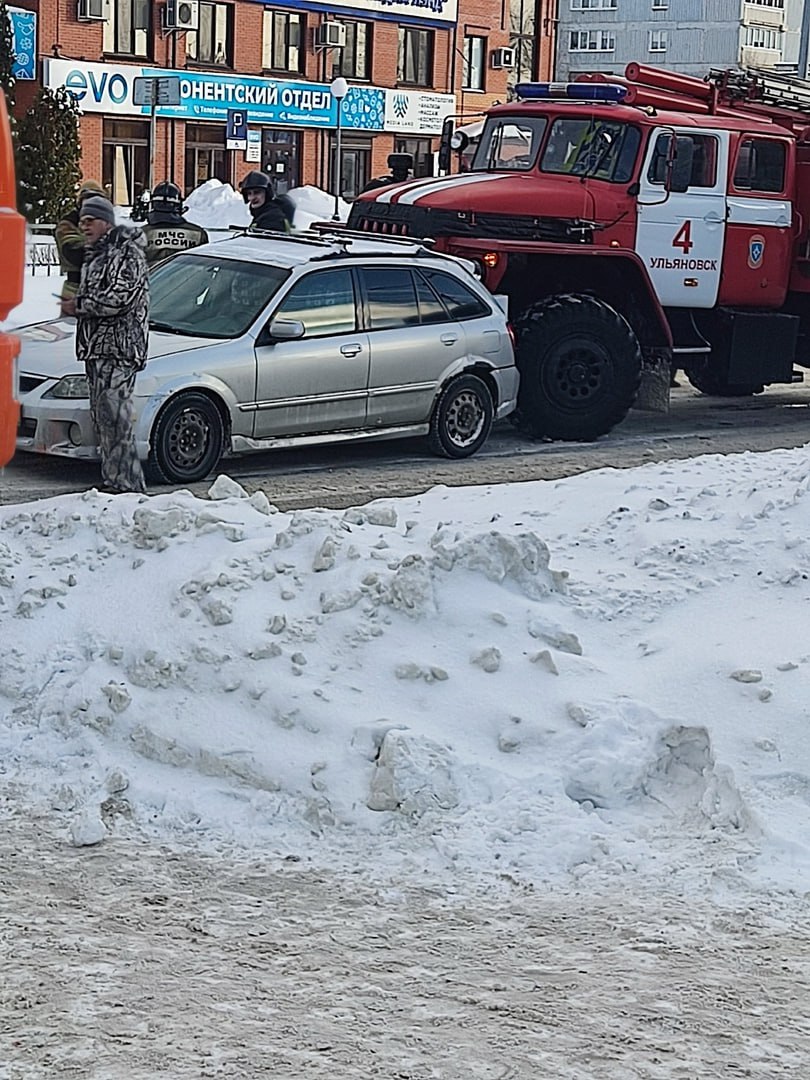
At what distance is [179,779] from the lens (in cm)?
584

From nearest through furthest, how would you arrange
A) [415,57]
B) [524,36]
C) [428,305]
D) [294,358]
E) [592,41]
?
[294,358], [428,305], [415,57], [524,36], [592,41]

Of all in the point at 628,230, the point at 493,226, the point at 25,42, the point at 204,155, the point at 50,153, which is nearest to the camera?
the point at 493,226

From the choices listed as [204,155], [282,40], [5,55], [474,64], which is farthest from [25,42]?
[474,64]

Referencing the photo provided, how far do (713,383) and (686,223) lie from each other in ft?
9.10

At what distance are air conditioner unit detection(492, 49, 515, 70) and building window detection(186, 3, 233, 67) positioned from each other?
9.53m

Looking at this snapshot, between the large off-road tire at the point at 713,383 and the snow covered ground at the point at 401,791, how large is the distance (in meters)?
7.62

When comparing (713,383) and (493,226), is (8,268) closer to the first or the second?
(493,226)

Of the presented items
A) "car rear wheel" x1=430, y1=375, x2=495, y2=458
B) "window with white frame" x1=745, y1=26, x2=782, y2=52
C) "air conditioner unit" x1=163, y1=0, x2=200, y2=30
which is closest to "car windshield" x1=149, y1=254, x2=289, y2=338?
"car rear wheel" x1=430, y1=375, x2=495, y2=458

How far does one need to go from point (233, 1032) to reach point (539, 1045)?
0.74 m

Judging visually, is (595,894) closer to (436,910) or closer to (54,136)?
(436,910)

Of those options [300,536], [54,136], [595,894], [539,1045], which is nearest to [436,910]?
[595,894]

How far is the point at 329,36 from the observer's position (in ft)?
150

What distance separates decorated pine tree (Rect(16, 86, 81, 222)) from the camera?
27531mm

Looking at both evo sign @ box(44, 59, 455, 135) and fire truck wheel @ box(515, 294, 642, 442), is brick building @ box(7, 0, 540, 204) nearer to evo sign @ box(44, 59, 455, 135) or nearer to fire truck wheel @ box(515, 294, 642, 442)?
evo sign @ box(44, 59, 455, 135)
